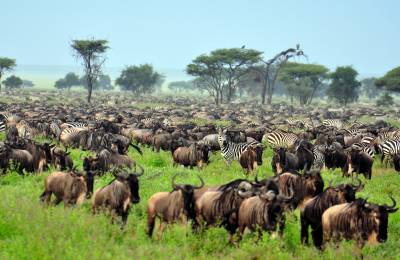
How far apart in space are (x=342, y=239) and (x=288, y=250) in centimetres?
90

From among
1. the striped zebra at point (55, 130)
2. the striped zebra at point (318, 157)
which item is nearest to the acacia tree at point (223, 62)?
the striped zebra at point (55, 130)

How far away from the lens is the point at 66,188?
34.8ft

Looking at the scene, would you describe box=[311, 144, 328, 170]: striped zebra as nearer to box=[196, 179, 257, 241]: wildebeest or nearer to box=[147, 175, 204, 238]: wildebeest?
box=[196, 179, 257, 241]: wildebeest

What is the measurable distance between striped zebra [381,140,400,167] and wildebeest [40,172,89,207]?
13.1m

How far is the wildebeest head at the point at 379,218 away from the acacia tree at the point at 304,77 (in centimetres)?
6671

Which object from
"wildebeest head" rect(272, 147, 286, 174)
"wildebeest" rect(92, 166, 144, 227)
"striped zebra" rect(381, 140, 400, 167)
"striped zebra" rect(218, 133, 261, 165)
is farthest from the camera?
"striped zebra" rect(381, 140, 400, 167)

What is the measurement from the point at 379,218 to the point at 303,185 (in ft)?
9.04

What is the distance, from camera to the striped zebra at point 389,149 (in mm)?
20172

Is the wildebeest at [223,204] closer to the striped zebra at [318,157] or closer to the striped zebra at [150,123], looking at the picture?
the striped zebra at [318,157]

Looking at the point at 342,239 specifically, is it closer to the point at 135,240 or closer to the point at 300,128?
the point at 135,240

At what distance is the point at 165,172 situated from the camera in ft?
50.3

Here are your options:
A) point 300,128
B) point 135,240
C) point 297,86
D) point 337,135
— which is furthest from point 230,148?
point 297,86

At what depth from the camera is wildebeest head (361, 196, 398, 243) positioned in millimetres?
8188

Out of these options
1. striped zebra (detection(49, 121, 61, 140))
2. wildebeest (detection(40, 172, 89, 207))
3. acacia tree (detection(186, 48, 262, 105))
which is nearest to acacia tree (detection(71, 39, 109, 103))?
acacia tree (detection(186, 48, 262, 105))
